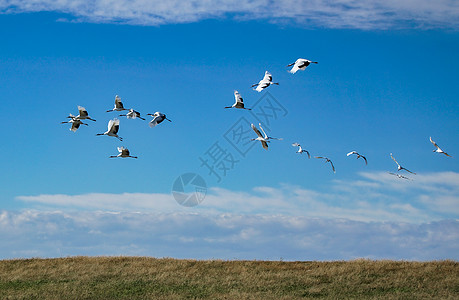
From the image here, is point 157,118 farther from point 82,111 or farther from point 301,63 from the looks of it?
point 301,63

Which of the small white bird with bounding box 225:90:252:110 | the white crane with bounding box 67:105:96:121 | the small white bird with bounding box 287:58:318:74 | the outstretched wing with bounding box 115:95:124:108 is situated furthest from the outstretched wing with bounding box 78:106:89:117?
the small white bird with bounding box 287:58:318:74

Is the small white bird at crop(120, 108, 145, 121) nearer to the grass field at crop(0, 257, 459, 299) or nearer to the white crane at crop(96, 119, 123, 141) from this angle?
the white crane at crop(96, 119, 123, 141)

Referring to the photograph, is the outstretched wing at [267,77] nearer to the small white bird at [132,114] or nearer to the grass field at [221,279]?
the small white bird at [132,114]

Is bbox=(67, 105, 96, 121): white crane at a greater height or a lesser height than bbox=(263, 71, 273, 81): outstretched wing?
lesser

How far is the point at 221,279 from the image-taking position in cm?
2162

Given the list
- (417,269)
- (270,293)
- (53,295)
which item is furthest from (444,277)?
(53,295)

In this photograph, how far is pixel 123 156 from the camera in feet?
68.1

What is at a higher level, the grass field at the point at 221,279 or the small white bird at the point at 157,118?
the small white bird at the point at 157,118

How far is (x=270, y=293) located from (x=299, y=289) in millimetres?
1352

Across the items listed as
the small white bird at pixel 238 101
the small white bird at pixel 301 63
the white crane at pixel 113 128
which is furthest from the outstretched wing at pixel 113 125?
the small white bird at pixel 301 63

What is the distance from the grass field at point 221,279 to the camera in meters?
19.9

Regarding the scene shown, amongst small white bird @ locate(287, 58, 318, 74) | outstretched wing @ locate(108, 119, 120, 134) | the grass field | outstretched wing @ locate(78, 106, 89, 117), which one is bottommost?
the grass field

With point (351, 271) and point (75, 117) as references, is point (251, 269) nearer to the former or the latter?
point (351, 271)

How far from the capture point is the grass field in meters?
19.9
